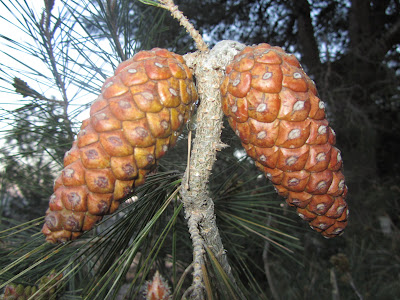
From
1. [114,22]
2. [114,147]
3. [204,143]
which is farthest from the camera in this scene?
[114,22]

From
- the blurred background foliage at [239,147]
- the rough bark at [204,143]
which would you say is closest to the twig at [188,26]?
the rough bark at [204,143]

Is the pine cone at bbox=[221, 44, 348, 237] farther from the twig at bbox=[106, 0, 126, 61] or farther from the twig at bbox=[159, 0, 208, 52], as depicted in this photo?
the twig at bbox=[106, 0, 126, 61]

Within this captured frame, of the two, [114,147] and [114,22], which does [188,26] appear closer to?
[114,147]

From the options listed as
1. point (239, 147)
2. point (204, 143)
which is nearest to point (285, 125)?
point (204, 143)

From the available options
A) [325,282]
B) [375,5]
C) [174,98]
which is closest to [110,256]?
[174,98]

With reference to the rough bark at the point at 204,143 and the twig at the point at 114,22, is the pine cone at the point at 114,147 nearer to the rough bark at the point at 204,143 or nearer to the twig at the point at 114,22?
the rough bark at the point at 204,143

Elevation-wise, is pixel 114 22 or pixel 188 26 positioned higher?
pixel 114 22
